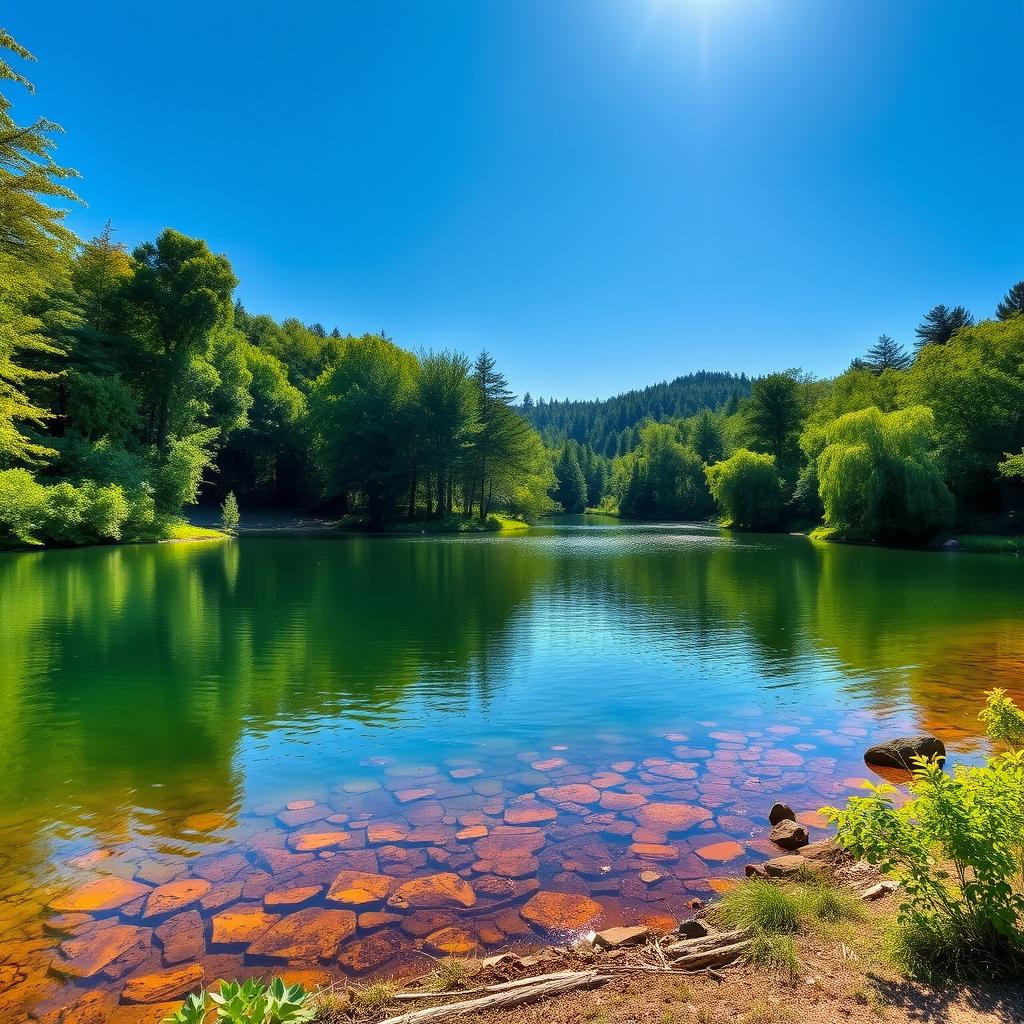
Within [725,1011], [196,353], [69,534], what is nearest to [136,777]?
[725,1011]

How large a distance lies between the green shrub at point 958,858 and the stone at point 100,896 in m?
5.26

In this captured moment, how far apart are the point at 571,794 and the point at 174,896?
12.5 ft

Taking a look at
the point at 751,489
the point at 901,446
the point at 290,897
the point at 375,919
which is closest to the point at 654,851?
the point at 375,919

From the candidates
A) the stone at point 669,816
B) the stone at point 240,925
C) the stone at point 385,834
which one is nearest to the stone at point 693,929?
the stone at point 669,816

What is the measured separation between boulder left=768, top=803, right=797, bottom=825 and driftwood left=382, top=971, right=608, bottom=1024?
3.36m

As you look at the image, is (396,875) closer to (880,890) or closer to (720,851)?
(720,851)

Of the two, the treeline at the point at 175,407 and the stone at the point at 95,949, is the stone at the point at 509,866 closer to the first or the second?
the stone at the point at 95,949

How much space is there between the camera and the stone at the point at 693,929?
13.3 feet

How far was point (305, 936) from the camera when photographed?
14.8 ft

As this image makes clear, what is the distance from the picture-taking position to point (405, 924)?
4.64 m

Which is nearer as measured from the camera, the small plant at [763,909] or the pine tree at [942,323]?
the small plant at [763,909]

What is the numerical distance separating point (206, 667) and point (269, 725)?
12.6ft

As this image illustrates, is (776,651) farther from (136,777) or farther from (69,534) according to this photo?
(69,534)

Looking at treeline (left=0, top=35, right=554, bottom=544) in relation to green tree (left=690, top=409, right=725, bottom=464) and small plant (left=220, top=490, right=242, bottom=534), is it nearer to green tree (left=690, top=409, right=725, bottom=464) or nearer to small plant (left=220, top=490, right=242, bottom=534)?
small plant (left=220, top=490, right=242, bottom=534)
